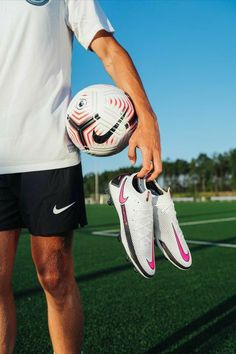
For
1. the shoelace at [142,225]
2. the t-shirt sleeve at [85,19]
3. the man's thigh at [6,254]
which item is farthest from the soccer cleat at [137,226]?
the t-shirt sleeve at [85,19]

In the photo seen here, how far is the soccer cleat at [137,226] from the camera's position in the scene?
1477 millimetres

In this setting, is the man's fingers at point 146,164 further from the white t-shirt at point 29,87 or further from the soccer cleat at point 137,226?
the white t-shirt at point 29,87

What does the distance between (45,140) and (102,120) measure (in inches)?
9.1

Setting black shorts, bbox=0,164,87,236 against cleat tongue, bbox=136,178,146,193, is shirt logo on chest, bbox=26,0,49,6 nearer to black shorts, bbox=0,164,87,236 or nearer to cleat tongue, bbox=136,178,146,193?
black shorts, bbox=0,164,87,236

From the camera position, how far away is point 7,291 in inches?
66.2

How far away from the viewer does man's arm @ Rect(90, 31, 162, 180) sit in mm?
1404

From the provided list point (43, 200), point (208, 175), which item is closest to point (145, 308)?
point (43, 200)

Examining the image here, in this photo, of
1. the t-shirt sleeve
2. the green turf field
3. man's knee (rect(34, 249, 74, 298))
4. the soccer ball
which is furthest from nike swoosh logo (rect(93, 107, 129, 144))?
the green turf field

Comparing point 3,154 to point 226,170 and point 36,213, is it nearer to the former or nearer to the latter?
point 36,213

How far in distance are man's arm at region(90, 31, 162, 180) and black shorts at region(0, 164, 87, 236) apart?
277 millimetres

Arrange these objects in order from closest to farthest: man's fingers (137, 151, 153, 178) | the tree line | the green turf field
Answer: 1. man's fingers (137, 151, 153, 178)
2. the green turf field
3. the tree line

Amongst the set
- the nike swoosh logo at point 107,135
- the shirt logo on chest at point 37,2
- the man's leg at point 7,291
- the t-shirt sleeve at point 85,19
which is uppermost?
the shirt logo on chest at point 37,2

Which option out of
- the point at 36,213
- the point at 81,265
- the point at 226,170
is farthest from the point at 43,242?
the point at 226,170

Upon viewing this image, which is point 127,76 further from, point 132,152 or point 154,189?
point 154,189
